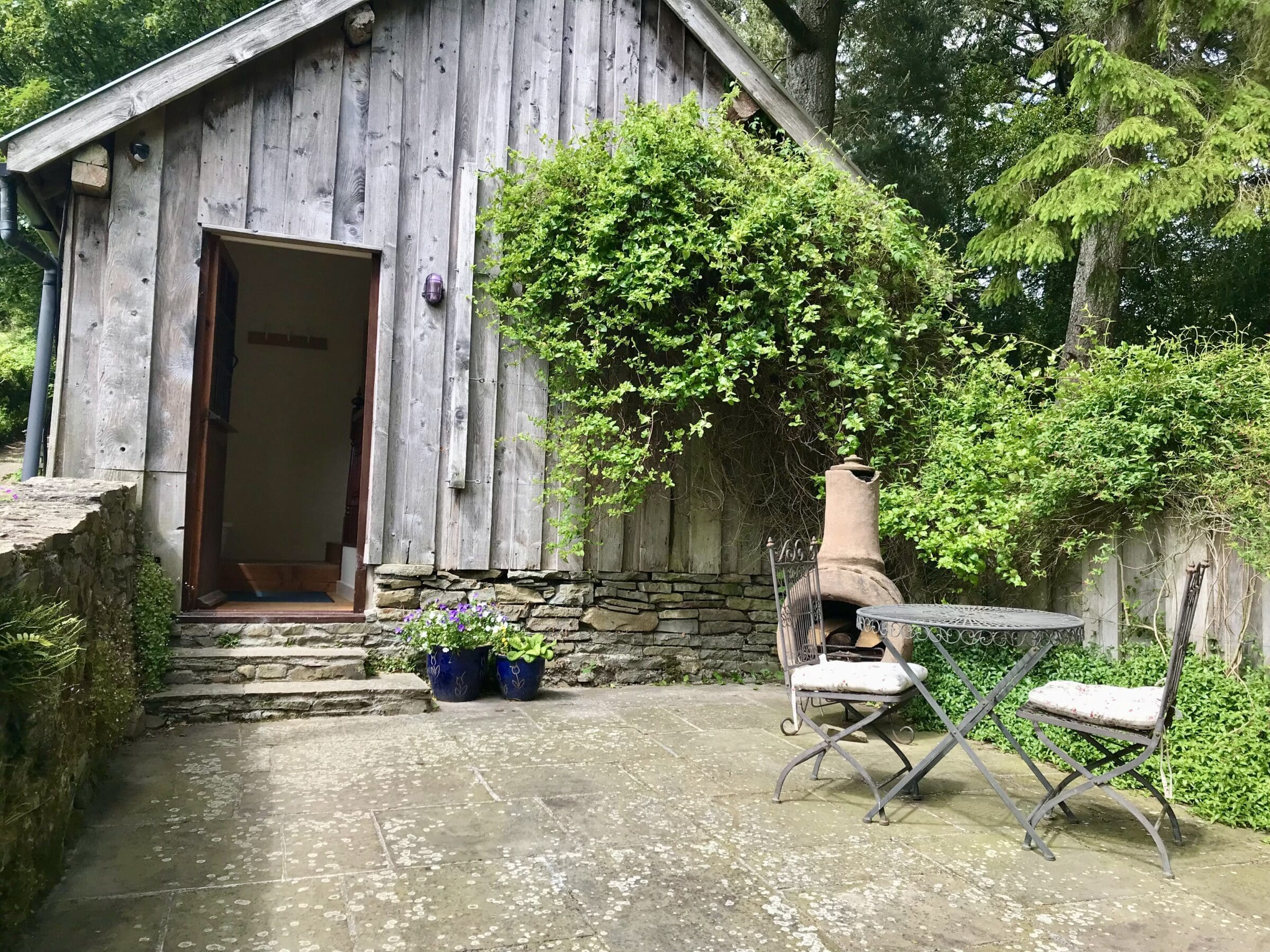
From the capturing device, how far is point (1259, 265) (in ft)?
33.5

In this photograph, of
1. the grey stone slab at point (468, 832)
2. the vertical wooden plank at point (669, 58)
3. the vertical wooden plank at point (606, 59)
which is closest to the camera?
the grey stone slab at point (468, 832)

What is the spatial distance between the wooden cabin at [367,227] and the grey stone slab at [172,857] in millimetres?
2405

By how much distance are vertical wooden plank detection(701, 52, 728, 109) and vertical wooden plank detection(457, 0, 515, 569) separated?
4.60 ft

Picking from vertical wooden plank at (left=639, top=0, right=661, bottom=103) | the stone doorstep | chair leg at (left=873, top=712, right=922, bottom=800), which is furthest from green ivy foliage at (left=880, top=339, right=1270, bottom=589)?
the stone doorstep

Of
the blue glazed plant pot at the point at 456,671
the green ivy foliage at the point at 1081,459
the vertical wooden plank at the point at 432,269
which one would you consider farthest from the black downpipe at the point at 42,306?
the green ivy foliage at the point at 1081,459

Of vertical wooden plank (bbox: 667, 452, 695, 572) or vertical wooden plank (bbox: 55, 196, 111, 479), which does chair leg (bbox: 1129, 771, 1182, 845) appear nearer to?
vertical wooden plank (bbox: 667, 452, 695, 572)

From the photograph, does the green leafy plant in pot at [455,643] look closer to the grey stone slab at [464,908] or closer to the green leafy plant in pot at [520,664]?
the green leafy plant in pot at [520,664]

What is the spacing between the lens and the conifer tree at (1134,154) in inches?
279

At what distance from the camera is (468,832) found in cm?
314

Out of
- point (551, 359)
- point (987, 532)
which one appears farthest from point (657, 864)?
point (551, 359)

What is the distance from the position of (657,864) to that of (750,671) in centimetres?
364

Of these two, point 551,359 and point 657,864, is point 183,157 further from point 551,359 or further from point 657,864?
point 657,864

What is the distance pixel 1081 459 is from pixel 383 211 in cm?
424

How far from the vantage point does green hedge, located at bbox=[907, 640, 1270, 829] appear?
3.47 meters
